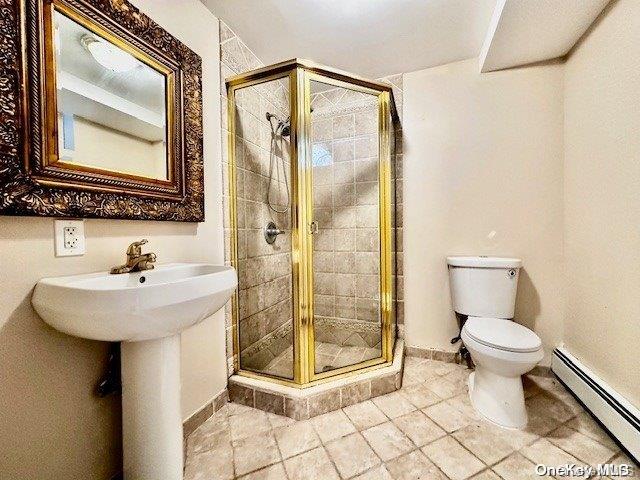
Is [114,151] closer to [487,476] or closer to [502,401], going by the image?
[487,476]

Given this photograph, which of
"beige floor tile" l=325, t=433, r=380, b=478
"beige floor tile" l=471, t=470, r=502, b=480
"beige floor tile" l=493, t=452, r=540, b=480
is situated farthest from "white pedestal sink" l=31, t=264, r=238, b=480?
"beige floor tile" l=493, t=452, r=540, b=480

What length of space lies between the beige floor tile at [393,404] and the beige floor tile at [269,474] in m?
0.61

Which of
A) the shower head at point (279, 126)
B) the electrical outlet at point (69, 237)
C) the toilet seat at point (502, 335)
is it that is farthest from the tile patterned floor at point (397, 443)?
the shower head at point (279, 126)

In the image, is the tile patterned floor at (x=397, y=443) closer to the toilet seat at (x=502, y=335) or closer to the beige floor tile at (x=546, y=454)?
the beige floor tile at (x=546, y=454)

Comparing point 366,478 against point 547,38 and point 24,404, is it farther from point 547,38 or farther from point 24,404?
point 547,38

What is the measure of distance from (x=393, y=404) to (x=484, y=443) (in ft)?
1.44

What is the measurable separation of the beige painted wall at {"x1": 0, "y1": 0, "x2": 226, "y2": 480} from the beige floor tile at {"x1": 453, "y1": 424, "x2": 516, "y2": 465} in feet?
4.25

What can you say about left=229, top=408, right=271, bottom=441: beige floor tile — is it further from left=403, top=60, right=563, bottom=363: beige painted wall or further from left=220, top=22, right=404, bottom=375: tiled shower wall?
left=403, top=60, right=563, bottom=363: beige painted wall

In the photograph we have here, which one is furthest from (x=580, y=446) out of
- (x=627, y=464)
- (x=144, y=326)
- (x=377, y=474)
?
(x=144, y=326)

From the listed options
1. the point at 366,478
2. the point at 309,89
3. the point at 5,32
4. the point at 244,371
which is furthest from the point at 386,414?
the point at 5,32

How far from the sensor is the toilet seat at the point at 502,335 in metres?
1.27

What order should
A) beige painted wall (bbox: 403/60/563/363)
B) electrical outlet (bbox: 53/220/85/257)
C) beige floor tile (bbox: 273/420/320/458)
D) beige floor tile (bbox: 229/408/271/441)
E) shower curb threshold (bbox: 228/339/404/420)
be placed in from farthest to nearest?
1. beige painted wall (bbox: 403/60/563/363)
2. shower curb threshold (bbox: 228/339/404/420)
3. beige floor tile (bbox: 229/408/271/441)
4. beige floor tile (bbox: 273/420/320/458)
5. electrical outlet (bbox: 53/220/85/257)

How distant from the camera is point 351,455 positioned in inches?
45.7

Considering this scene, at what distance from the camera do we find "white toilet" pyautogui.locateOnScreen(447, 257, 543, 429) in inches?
50.6
